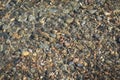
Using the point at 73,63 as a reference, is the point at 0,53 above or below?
above

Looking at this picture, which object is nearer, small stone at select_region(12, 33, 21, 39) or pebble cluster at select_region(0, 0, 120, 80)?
pebble cluster at select_region(0, 0, 120, 80)

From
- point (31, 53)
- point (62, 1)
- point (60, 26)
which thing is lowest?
point (31, 53)

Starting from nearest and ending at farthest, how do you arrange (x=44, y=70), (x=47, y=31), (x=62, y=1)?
(x=44, y=70), (x=47, y=31), (x=62, y=1)

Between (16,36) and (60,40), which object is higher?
(16,36)

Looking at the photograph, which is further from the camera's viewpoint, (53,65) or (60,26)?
(60,26)

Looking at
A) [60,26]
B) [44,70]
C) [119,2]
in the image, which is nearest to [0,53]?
[44,70]

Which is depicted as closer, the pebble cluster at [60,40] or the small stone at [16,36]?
the pebble cluster at [60,40]

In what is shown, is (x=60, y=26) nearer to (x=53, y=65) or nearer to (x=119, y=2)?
(x=53, y=65)

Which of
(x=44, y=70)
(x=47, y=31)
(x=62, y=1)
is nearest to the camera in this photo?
(x=44, y=70)
